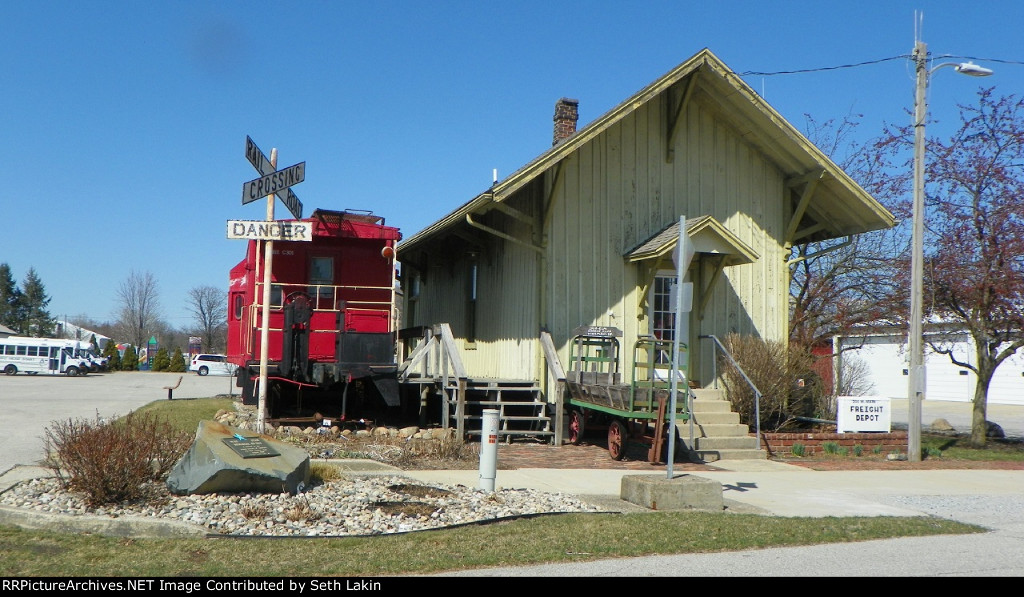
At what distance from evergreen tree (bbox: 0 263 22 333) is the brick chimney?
85434 millimetres

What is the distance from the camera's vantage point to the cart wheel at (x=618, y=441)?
13.1m

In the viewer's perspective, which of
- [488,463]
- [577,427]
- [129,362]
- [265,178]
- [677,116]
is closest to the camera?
[488,463]

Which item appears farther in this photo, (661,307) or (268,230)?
(661,307)

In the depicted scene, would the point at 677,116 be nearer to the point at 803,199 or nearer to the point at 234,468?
the point at 803,199

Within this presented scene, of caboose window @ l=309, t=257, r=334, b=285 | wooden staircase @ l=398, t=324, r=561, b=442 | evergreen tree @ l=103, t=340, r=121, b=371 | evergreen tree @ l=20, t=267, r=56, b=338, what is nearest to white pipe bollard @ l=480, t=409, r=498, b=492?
wooden staircase @ l=398, t=324, r=561, b=442

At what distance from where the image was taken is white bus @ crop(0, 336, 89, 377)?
50.5 m

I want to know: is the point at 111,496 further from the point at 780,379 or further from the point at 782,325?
the point at 782,325

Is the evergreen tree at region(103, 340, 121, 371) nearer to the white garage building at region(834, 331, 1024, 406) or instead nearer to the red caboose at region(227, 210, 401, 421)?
the white garage building at region(834, 331, 1024, 406)

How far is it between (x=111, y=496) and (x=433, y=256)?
1518 cm

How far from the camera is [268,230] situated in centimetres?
1229

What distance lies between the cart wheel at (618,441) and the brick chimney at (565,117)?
7824mm

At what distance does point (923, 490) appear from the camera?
36.2 feet

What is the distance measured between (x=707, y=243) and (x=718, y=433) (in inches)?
127

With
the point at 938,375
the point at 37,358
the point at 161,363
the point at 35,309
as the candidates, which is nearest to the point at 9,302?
the point at 35,309
